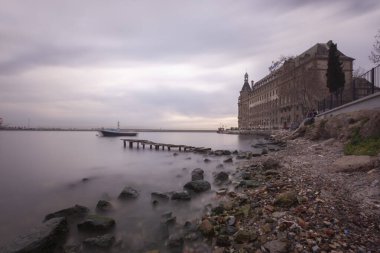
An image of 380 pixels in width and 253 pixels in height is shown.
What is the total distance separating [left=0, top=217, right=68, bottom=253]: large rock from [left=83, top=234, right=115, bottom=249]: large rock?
86 centimetres

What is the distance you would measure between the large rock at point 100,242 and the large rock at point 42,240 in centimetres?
86

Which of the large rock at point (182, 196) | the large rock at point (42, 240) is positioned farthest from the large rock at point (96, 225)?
the large rock at point (182, 196)

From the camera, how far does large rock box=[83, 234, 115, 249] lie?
717 centimetres

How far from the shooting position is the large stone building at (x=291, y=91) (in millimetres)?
46375

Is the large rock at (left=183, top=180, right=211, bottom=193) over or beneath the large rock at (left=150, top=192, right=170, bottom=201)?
over

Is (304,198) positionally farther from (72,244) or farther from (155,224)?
(72,244)

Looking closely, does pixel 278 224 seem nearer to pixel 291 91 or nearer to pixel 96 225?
pixel 96 225

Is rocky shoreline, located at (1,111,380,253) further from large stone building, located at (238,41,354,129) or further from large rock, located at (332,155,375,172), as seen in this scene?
large stone building, located at (238,41,354,129)

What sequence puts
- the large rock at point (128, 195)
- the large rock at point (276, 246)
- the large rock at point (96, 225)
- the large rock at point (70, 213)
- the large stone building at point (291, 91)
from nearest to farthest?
the large rock at point (276, 246) < the large rock at point (96, 225) < the large rock at point (70, 213) < the large rock at point (128, 195) < the large stone building at point (291, 91)

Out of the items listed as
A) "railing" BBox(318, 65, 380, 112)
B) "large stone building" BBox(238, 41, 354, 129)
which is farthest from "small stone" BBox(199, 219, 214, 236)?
"large stone building" BBox(238, 41, 354, 129)

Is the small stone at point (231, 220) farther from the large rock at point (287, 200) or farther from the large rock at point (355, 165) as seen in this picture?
the large rock at point (355, 165)

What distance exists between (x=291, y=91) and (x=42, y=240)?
4902 cm

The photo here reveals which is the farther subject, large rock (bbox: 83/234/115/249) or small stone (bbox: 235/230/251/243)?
large rock (bbox: 83/234/115/249)

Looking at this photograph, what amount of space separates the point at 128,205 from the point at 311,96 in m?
43.1
